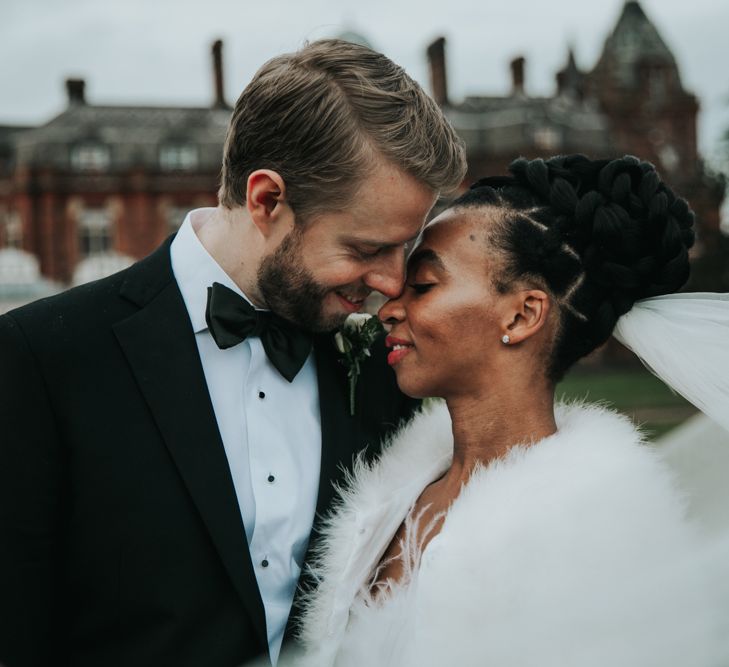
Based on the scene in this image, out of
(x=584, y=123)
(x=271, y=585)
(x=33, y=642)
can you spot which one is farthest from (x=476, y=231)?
(x=584, y=123)

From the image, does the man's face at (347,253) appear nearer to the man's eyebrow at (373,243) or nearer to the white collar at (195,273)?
the man's eyebrow at (373,243)

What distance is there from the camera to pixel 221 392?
2615 mm

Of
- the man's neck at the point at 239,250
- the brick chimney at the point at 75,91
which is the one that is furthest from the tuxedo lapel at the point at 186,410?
the brick chimney at the point at 75,91

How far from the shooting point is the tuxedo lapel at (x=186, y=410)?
2355 millimetres

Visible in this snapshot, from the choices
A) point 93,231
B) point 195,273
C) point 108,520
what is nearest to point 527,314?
point 195,273

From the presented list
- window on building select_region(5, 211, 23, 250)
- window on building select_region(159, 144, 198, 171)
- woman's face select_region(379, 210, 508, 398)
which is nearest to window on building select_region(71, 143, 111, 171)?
window on building select_region(159, 144, 198, 171)

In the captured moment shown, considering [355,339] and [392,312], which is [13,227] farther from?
[392,312]

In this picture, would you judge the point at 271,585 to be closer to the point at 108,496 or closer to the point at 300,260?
the point at 108,496

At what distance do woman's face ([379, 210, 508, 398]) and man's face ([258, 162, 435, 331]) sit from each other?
0.09 m

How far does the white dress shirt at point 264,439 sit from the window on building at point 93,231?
31.7m

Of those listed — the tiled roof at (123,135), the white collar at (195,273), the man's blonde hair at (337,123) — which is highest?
the man's blonde hair at (337,123)

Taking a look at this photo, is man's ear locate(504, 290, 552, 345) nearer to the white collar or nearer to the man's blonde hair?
the man's blonde hair

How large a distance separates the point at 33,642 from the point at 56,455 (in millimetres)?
517

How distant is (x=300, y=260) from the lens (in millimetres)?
2666
